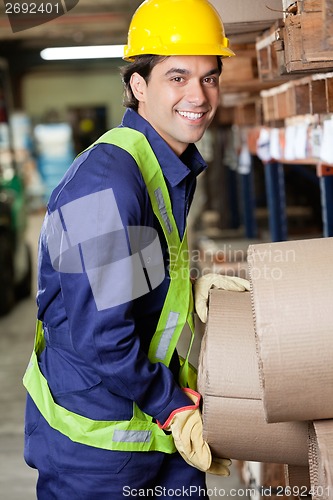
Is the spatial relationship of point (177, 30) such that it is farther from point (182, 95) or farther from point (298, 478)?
point (298, 478)

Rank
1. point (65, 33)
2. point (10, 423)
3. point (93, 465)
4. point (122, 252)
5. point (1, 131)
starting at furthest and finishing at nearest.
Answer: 1. point (65, 33)
2. point (1, 131)
3. point (10, 423)
4. point (93, 465)
5. point (122, 252)

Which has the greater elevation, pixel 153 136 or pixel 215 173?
pixel 153 136

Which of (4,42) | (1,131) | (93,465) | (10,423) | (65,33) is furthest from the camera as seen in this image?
(4,42)

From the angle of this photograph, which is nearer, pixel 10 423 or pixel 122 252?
pixel 122 252

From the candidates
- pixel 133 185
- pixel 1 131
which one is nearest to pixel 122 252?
pixel 133 185

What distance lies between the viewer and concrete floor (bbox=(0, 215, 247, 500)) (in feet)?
16.7

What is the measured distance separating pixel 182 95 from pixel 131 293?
65cm

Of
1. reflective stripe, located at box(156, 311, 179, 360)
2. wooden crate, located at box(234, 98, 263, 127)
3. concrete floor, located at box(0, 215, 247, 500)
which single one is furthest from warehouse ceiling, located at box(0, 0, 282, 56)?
concrete floor, located at box(0, 215, 247, 500)

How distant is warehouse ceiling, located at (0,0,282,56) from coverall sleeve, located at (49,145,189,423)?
0.97 meters

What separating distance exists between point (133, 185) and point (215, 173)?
9.33m

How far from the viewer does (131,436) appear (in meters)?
2.55

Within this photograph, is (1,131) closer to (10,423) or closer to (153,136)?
(10,423)

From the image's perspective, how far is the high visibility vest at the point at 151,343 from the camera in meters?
2.53

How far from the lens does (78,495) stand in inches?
101
